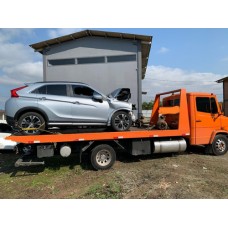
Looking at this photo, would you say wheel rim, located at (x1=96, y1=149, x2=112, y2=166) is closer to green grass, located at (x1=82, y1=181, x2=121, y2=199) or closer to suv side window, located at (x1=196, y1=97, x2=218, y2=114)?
green grass, located at (x1=82, y1=181, x2=121, y2=199)

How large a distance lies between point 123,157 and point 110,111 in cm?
226

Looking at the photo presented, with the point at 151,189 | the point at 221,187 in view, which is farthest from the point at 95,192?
the point at 221,187

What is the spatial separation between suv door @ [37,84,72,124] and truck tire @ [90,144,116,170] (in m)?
1.16

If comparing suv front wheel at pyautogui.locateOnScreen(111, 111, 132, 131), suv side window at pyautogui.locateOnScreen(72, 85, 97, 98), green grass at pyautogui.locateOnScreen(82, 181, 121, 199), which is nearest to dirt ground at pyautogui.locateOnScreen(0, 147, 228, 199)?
green grass at pyautogui.locateOnScreen(82, 181, 121, 199)

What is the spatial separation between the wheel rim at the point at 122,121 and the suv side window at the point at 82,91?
1.06 m

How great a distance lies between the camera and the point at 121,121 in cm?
695

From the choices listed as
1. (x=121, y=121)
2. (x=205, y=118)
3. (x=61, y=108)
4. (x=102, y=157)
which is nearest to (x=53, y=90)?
(x=61, y=108)

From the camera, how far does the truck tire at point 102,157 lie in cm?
662

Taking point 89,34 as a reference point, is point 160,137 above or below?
below

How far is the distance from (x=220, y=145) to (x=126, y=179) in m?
4.39

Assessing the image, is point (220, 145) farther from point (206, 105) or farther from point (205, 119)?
point (206, 105)

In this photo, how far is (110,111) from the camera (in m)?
6.76

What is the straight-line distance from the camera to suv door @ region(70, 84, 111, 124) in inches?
254

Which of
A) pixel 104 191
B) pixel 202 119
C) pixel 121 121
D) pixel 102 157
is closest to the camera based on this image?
pixel 104 191
